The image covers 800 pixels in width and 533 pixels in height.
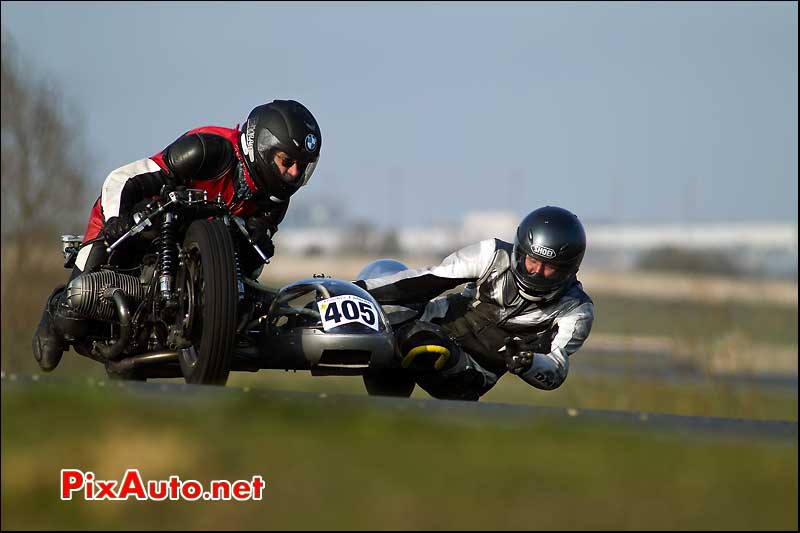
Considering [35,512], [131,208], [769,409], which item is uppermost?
[131,208]

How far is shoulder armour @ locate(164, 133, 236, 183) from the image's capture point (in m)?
7.50

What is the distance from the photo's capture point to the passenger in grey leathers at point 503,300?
8.06 metres

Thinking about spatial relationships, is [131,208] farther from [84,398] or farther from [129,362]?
[84,398]

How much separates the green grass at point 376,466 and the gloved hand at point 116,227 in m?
2.34

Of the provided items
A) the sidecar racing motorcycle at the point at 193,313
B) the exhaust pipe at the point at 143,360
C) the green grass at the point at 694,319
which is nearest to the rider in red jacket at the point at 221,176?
the sidecar racing motorcycle at the point at 193,313

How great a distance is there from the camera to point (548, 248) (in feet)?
26.2

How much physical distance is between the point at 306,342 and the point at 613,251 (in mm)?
33424

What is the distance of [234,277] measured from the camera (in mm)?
6590

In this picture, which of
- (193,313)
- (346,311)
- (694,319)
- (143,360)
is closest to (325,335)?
(346,311)

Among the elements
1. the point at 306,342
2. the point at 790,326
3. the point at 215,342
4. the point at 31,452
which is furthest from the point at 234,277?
the point at 790,326

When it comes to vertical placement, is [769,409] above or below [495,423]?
below
